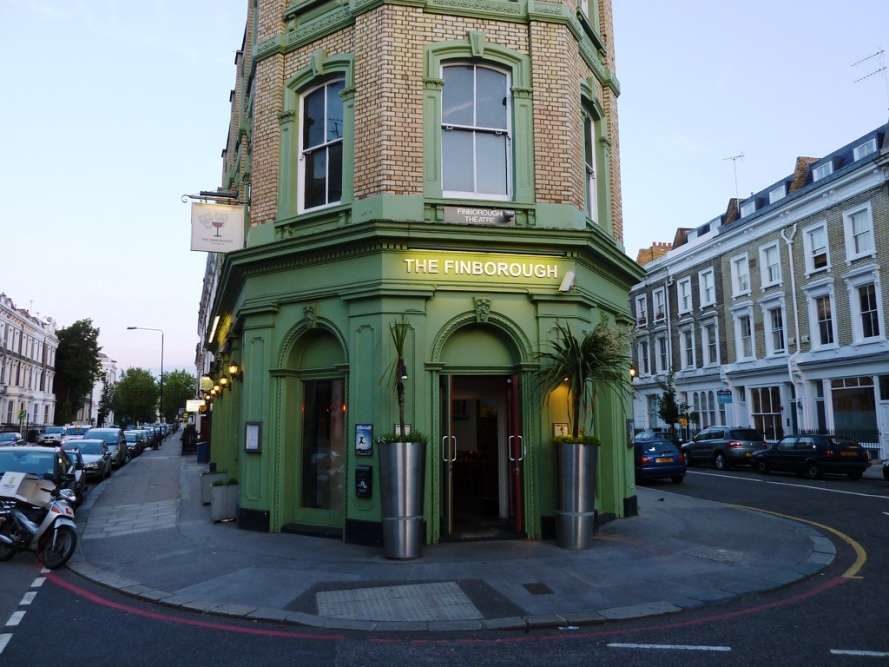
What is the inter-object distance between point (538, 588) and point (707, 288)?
34.3 metres

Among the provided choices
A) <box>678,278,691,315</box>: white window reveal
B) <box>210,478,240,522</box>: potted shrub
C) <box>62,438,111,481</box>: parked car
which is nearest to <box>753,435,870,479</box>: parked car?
<box>678,278,691,315</box>: white window reveal

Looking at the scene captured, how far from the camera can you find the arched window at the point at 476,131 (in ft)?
37.6

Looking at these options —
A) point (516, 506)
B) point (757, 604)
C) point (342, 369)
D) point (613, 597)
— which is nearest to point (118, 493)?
point (342, 369)

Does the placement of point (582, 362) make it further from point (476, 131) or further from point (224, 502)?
point (224, 502)

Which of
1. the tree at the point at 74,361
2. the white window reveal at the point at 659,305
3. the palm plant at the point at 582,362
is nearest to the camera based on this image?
the palm plant at the point at 582,362

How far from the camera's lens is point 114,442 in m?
27.7

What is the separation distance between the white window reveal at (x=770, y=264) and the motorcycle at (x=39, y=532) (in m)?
31.7

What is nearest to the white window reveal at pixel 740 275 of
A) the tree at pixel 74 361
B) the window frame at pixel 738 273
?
the window frame at pixel 738 273

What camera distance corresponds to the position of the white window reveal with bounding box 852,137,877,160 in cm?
2905

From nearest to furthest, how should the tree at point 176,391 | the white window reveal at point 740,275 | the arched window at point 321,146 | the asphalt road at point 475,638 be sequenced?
the asphalt road at point 475,638 → the arched window at point 321,146 → the white window reveal at point 740,275 → the tree at point 176,391

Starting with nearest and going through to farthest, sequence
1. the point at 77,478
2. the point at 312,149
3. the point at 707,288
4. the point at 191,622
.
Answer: the point at 191,622 → the point at 312,149 → the point at 77,478 → the point at 707,288

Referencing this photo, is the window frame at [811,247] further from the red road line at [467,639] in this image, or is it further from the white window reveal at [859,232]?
the red road line at [467,639]

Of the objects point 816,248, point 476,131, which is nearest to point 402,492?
point 476,131

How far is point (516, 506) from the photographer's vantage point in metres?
10.7
